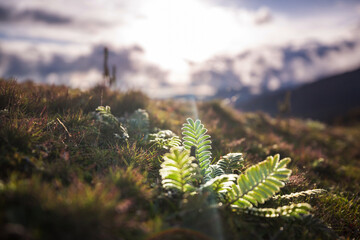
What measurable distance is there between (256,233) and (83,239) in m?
1.86

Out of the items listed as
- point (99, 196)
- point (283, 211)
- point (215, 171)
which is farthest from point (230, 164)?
point (99, 196)

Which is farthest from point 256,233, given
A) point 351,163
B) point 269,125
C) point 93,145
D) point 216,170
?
point 269,125

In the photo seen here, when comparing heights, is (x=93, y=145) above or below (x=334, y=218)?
above

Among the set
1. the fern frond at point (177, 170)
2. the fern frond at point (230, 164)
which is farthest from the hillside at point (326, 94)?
the fern frond at point (177, 170)

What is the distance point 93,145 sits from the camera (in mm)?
3432

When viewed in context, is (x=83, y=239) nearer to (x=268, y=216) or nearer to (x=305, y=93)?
(x=268, y=216)

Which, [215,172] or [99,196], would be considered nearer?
[99,196]

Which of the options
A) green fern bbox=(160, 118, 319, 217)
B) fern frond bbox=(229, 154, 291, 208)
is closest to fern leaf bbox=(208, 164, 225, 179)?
green fern bbox=(160, 118, 319, 217)

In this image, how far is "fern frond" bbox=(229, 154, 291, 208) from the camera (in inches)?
99.8

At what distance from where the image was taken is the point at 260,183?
259 centimetres

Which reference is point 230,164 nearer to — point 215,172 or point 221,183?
point 215,172

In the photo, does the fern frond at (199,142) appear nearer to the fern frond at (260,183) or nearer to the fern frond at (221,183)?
the fern frond at (221,183)

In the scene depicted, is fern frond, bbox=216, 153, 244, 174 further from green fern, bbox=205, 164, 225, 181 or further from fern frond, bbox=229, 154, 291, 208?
fern frond, bbox=229, 154, 291, 208

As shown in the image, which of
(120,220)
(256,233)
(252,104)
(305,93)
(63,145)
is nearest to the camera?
(120,220)
